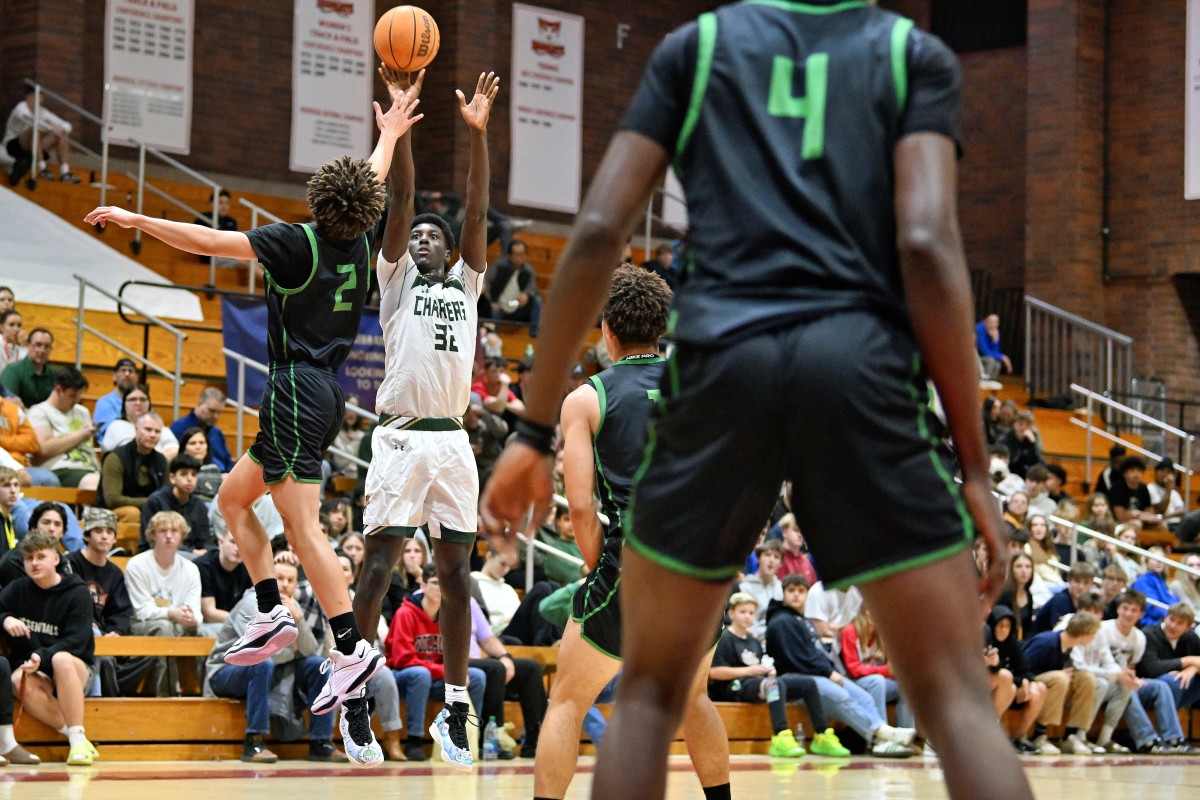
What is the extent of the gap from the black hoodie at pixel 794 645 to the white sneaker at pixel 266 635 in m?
5.70

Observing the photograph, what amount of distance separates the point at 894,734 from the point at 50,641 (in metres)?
5.89

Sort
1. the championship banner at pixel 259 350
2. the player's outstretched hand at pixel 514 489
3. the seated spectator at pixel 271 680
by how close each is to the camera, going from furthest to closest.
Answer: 1. the championship banner at pixel 259 350
2. the seated spectator at pixel 271 680
3. the player's outstretched hand at pixel 514 489

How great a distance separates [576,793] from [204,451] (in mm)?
5095

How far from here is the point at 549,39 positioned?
23.7 meters

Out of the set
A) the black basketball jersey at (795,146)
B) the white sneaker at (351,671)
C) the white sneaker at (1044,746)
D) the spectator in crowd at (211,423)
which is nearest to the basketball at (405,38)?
the white sneaker at (351,671)

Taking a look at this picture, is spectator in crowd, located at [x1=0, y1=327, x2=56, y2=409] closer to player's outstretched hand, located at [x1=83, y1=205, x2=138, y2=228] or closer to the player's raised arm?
the player's raised arm

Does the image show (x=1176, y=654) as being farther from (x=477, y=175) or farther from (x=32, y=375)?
(x=32, y=375)

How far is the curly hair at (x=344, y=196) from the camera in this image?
6.59 meters

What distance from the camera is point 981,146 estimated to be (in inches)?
937

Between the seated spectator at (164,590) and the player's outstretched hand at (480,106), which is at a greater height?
the player's outstretched hand at (480,106)

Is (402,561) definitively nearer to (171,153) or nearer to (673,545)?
(673,545)

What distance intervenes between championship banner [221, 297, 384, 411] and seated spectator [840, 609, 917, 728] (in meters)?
4.66

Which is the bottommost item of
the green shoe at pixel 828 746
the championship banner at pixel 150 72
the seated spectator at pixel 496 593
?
the green shoe at pixel 828 746

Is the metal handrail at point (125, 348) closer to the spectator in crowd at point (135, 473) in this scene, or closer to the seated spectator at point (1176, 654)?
the spectator in crowd at point (135, 473)
